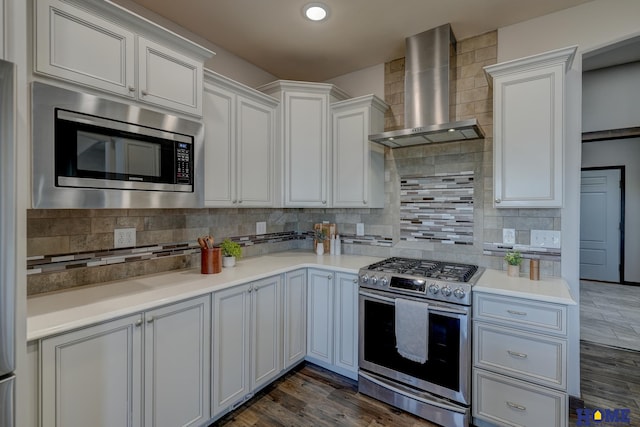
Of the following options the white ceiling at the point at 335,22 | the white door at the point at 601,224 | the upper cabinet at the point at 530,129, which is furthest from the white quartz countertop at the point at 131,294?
the white door at the point at 601,224

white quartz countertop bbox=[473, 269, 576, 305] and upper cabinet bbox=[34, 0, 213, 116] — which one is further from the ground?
upper cabinet bbox=[34, 0, 213, 116]

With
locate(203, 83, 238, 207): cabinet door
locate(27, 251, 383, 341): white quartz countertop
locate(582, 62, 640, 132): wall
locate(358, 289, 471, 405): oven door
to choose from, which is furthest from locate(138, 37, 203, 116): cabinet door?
locate(582, 62, 640, 132): wall

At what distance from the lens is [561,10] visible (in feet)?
7.41

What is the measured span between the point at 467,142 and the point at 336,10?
146cm

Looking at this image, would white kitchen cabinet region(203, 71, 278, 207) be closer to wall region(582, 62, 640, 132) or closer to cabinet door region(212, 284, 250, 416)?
cabinet door region(212, 284, 250, 416)

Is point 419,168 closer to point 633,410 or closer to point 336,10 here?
point 336,10

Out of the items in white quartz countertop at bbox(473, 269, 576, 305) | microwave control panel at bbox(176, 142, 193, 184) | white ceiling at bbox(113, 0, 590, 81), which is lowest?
white quartz countertop at bbox(473, 269, 576, 305)

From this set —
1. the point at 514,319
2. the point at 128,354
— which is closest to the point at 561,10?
the point at 514,319

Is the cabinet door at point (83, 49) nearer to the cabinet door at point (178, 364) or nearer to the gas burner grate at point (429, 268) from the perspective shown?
the cabinet door at point (178, 364)

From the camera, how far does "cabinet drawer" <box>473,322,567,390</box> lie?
1758mm

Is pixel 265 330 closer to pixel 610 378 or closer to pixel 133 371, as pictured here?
pixel 133 371

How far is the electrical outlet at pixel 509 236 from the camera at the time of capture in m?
2.41

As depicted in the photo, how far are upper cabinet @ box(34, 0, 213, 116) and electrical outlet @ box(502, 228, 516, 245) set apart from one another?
242 centimetres

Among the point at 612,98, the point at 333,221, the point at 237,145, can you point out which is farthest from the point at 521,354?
the point at 612,98
